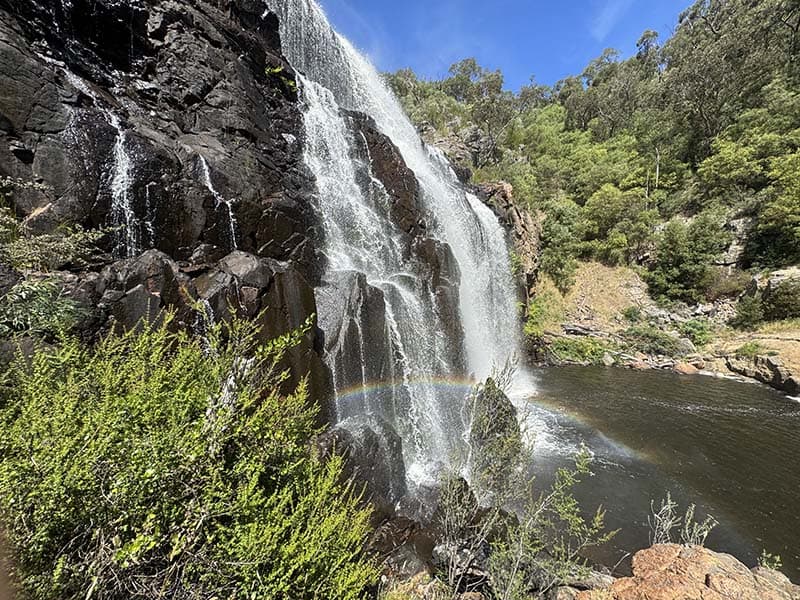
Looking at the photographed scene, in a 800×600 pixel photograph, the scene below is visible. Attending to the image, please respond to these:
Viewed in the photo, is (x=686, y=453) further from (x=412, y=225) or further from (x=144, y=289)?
(x=144, y=289)

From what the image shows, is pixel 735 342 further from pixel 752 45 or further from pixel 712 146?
pixel 752 45

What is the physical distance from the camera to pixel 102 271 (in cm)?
596

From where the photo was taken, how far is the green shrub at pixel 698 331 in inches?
807

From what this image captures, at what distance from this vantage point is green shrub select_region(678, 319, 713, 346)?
67.3ft

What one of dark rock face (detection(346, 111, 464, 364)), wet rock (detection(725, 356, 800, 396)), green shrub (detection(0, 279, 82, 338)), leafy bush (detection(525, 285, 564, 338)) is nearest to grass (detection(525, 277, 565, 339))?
leafy bush (detection(525, 285, 564, 338))

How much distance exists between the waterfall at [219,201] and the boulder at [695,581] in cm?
961

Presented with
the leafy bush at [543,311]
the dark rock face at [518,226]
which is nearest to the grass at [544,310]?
the leafy bush at [543,311]

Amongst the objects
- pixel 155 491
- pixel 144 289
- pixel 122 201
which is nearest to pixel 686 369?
pixel 155 491

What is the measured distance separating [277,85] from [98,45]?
5402 millimetres

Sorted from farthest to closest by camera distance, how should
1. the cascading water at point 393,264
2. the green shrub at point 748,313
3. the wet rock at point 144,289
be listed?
the green shrub at point 748,313, the cascading water at point 393,264, the wet rock at point 144,289

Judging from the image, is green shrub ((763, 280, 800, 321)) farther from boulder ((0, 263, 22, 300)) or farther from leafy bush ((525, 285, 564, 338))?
boulder ((0, 263, 22, 300))

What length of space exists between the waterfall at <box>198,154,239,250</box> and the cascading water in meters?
2.89

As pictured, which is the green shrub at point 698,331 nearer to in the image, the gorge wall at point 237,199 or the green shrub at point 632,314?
the green shrub at point 632,314

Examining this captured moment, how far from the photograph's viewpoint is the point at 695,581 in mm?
3773
